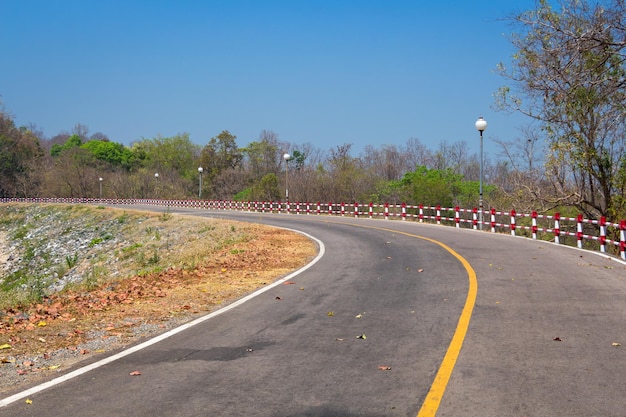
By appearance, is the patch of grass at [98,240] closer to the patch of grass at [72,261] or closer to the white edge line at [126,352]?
the patch of grass at [72,261]

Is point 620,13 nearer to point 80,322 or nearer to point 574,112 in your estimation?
point 574,112

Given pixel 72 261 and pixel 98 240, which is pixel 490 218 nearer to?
pixel 72 261

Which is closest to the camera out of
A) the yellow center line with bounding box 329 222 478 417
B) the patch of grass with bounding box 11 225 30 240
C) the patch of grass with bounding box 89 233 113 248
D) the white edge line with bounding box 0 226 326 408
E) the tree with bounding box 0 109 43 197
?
the yellow center line with bounding box 329 222 478 417

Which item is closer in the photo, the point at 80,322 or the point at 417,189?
the point at 80,322

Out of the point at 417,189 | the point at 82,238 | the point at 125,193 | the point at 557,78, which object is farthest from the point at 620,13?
the point at 125,193

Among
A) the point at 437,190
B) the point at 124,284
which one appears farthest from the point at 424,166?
the point at 124,284

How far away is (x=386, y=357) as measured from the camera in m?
6.93

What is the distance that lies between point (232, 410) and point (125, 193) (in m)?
102

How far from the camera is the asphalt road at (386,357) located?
543 centimetres

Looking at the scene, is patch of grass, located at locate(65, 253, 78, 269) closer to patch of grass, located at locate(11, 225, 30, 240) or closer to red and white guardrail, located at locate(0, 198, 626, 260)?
red and white guardrail, located at locate(0, 198, 626, 260)

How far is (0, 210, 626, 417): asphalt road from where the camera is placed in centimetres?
543

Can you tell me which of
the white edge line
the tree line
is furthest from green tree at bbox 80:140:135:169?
the white edge line

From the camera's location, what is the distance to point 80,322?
9742mm

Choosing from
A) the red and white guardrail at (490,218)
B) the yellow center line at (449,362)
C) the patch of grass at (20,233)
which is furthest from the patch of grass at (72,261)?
the yellow center line at (449,362)
